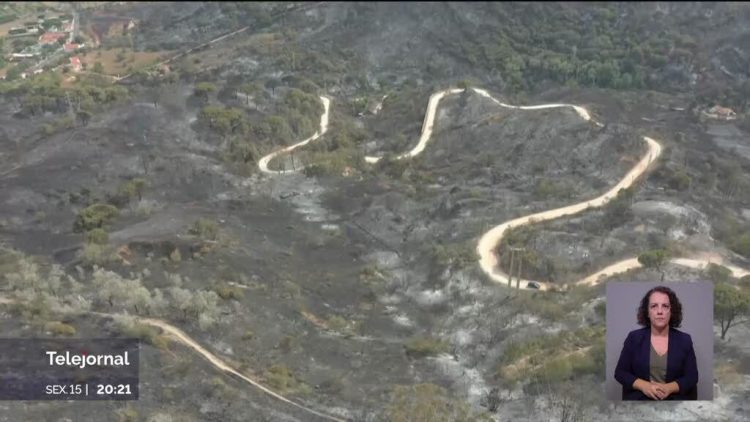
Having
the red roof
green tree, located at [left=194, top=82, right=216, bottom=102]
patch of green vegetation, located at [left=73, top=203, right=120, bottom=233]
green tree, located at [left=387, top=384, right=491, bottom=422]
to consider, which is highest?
the red roof

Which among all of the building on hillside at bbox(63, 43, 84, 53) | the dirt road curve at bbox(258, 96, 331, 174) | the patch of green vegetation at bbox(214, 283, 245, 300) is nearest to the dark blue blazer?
the patch of green vegetation at bbox(214, 283, 245, 300)

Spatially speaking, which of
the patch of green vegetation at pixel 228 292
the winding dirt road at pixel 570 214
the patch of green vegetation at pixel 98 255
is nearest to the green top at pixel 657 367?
the winding dirt road at pixel 570 214

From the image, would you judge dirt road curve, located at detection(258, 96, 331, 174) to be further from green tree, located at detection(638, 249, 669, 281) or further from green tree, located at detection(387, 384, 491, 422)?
green tree, located at detection(387, 384, 491, 422)

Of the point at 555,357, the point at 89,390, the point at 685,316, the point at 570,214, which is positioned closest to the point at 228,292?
the point at 89,390

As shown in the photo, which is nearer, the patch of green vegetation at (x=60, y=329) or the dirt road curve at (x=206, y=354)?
the dirt road curve at (x=206, y=354)

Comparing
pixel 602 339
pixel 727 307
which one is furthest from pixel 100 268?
pixel 727 307

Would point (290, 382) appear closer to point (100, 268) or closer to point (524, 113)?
point (100, 268)
